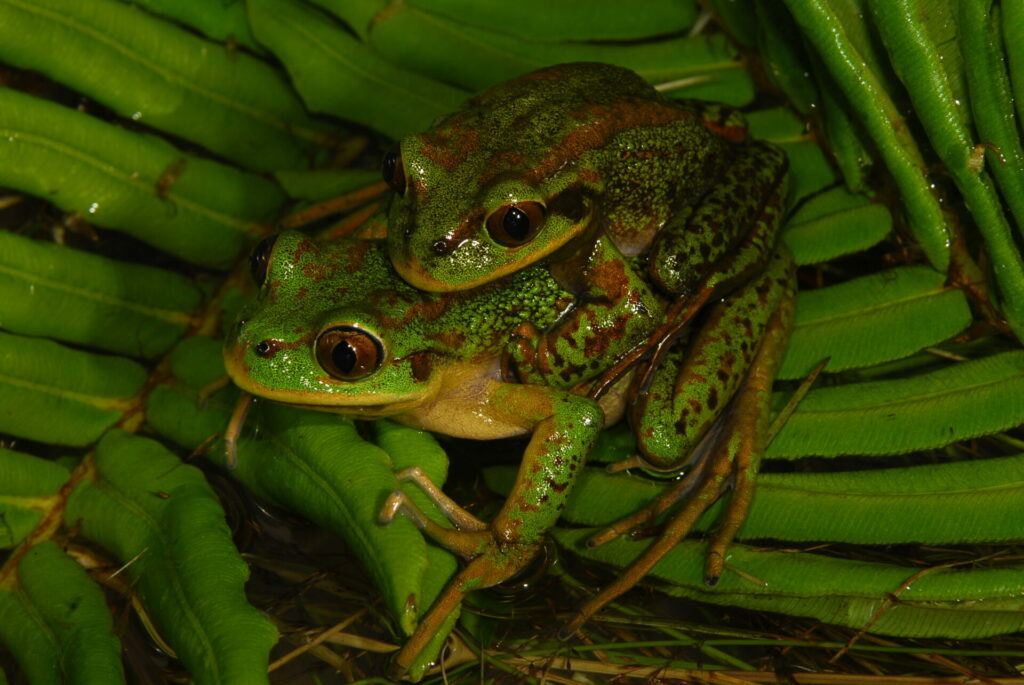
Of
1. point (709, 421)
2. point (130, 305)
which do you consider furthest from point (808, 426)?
Result: point (130, 305)

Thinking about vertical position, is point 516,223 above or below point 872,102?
below

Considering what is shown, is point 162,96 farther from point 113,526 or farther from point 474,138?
point 113,526

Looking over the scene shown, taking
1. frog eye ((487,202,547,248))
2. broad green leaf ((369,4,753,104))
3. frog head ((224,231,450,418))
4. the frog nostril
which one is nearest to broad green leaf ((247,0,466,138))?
broad green leaf ((369,4,753,104))

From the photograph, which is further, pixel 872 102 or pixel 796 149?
pixel 796 149

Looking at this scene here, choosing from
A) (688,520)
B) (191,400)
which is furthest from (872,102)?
(191,400)

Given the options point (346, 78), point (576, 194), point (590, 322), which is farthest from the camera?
point (346, 78)

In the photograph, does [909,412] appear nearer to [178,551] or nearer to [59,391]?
[178,551]

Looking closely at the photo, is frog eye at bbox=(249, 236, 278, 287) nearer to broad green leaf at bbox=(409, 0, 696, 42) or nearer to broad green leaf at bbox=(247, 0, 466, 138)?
broad green leaf at bbox=(247, 0, 466, 138)
